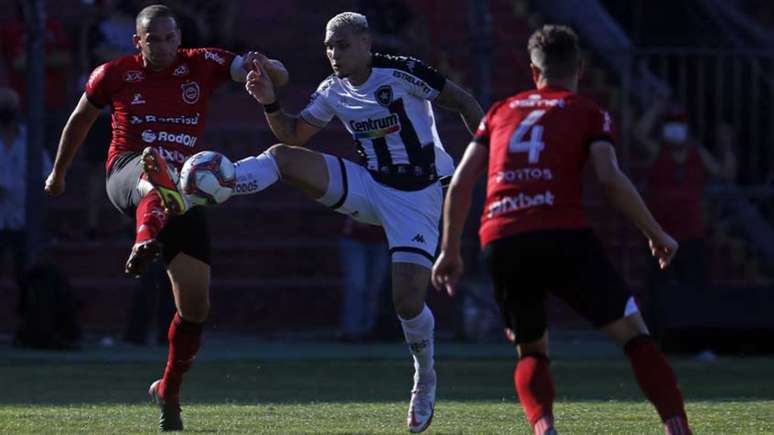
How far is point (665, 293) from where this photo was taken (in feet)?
48.4

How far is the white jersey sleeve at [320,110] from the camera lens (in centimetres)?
927

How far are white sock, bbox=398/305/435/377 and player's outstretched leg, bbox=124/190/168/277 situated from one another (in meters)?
1.40

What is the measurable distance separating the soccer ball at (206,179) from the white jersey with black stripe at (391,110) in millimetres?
947

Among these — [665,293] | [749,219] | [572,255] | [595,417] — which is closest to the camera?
[572,255]

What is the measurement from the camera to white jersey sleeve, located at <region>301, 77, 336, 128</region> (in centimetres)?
927

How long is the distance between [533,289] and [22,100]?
38.0ft

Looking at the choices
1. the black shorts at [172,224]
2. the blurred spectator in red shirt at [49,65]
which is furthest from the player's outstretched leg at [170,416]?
the blurred spectator in red shirt at [49,65]

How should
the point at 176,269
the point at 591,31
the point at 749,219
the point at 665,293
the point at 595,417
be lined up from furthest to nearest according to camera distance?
the point at 591,31, the point at 749,219, the point at 665,293, the point at 595,417, the point at 176,269

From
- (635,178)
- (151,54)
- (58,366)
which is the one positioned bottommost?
(58,366)

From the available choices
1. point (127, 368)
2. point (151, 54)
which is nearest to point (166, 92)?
point (151, 54)

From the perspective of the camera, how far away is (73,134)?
9.12m

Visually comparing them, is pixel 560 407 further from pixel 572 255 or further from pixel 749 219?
pixel 749 219

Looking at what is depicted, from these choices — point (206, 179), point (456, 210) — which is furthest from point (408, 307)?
point (456, 210)

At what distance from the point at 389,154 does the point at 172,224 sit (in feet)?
4.02
